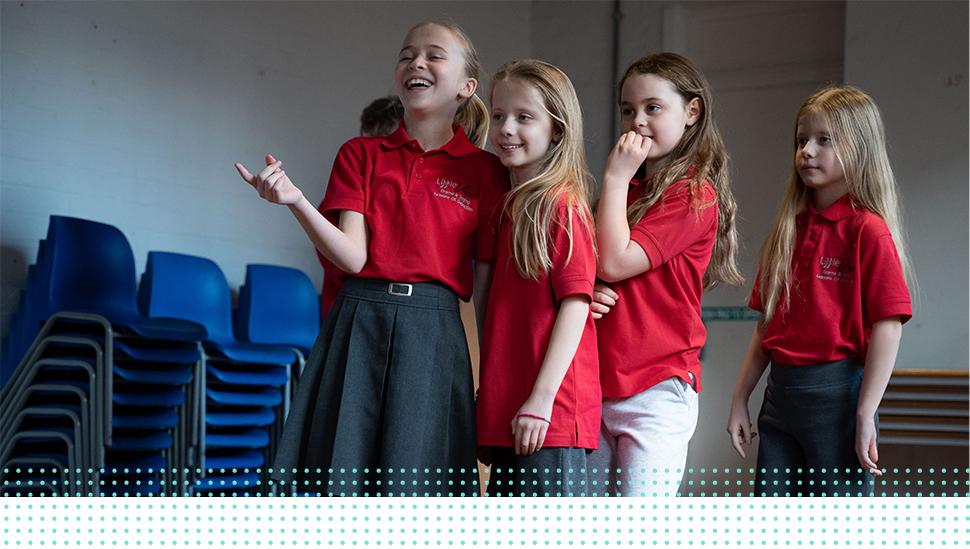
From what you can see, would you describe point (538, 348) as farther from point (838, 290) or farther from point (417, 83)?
point (838, 290)

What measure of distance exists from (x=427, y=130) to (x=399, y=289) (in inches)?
13.4

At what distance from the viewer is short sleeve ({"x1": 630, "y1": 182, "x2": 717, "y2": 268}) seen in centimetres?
197

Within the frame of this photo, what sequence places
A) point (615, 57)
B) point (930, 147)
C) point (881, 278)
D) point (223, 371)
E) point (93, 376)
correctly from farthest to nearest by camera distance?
point (615, 57) → point (930, 147) → point (223, 371) → point (93, 376) → point (881, 278)

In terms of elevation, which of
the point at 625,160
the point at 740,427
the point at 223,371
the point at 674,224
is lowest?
the point at 223,371

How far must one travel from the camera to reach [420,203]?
198 cm

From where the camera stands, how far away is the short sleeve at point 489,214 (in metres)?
2.00

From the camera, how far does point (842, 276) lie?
218 cm

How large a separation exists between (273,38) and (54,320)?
83.1 inches

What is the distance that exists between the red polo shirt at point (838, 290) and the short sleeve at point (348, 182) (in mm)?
898

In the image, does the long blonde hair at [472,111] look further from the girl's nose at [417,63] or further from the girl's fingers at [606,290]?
the girl's fingers at [606,290]

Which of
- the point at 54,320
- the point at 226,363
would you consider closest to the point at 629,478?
the point at 54,320

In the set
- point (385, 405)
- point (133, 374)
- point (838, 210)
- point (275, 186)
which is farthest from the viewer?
point (133, 374)

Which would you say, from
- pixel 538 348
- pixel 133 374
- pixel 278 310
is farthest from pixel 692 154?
pixel 278 310
